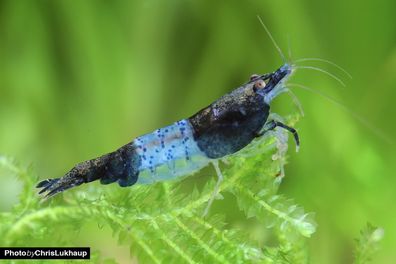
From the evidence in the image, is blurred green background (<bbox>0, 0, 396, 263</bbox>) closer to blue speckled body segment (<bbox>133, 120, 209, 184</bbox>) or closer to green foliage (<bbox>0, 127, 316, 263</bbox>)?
blue speckled body segment (<bbox>133, 120, 209, 184</bbox>)

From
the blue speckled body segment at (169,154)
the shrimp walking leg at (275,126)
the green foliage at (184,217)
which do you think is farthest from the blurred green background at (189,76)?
the green foliage at (184,217)

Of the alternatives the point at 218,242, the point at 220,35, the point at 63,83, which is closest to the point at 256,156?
the point at 218,242

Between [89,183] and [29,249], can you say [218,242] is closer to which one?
[29,249]

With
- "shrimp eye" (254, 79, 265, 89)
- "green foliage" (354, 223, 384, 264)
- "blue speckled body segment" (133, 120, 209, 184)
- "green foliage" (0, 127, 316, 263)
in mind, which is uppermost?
"shrimp eye" (254, 79, 265, 89)

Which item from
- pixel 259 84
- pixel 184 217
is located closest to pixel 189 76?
pixel 259 84

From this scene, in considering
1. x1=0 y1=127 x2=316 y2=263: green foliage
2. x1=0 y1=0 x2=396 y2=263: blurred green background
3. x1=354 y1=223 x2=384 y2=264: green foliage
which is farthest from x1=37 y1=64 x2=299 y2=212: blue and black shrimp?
x1=0 y1=0 x2=396 y2=263: blurred green background

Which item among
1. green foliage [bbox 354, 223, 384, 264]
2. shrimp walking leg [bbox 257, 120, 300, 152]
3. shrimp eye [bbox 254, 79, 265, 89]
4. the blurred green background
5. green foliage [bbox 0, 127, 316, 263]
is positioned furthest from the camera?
the blurred green background
